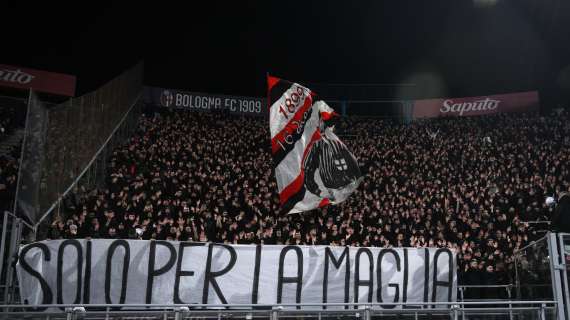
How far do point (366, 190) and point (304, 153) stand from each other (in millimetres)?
7175

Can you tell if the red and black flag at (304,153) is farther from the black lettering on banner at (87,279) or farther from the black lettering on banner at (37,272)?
the black lettering on banner at (37,272)

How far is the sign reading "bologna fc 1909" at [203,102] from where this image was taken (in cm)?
3288

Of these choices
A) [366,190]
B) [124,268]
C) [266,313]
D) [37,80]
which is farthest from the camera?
[37,80]

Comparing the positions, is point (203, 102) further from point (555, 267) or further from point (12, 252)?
point (555, 267)

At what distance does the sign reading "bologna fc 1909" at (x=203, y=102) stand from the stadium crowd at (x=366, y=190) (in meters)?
2.66

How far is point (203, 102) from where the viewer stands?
34.1 meters

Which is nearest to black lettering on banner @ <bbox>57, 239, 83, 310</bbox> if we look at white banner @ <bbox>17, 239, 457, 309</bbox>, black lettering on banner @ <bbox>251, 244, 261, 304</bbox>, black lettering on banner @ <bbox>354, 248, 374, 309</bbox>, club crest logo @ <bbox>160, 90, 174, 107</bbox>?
white banner @ <bbox>17, 239, 457, 309</bbox>

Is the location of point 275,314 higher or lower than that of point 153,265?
lower

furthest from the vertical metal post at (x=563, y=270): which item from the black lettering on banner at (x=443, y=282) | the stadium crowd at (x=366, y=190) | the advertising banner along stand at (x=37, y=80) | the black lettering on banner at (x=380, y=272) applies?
the advertising banner along stand at (x=37, y=80)

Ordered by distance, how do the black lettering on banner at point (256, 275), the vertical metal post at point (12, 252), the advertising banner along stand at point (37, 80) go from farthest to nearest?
the advertising banner along stand at point (37, 80)
the black lettering on banner at point (256, 275)
the vertical metal post at point (12, 252)

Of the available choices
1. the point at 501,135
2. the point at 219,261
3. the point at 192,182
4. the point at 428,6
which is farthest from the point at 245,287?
the point at 428,6

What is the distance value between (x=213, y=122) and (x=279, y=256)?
17998 mm

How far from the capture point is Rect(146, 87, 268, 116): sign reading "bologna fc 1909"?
32875mm

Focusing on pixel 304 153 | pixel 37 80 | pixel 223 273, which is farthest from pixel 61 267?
pixel 37 80
